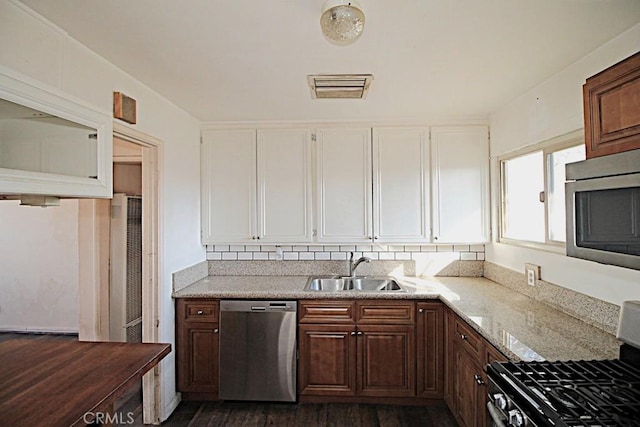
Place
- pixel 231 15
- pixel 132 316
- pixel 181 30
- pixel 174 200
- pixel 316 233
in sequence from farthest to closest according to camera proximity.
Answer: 1. pixel 132 316
2. pixel 316 233
3. pixel 174 200
4. pixel 181 30
5. pixel 231 15

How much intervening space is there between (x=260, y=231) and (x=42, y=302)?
10.7 ft

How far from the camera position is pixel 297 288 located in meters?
2.76

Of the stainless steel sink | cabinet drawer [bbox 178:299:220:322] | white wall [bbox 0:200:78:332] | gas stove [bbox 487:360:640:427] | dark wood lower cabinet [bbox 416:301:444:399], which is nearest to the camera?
gas stove [bbox 487:360:640:427]

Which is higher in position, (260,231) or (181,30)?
(181,30)

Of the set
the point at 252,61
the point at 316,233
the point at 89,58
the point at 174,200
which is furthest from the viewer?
the point at 316,233

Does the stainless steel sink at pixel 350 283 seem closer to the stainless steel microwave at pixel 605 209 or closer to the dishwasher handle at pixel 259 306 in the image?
the dishwasher handle at pixel 259 306

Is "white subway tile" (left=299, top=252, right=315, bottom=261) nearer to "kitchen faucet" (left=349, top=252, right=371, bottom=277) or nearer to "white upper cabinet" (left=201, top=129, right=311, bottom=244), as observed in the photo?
"white upper cabinet" (left=201, top=129, right=311, bottom=244)

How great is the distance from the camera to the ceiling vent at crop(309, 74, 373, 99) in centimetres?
210

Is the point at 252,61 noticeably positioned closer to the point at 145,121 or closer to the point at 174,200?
the point at 145,121

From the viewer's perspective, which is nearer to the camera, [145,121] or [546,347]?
[546,347]

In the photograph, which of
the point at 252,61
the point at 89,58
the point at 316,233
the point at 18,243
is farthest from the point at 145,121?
the point at 18,243

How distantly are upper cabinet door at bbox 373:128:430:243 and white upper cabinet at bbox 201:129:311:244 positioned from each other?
2.09ft

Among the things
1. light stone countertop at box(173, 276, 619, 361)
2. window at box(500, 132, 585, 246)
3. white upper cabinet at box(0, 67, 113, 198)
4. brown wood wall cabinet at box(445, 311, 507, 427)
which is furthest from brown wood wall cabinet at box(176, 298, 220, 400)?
window at box(500, 132, 585, 246)

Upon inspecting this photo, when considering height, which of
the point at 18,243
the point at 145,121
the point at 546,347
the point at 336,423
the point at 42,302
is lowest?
the point at 336,423
